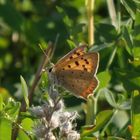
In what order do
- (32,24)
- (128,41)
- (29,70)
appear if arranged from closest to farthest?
(128,41) < (29,70) < (32,24)

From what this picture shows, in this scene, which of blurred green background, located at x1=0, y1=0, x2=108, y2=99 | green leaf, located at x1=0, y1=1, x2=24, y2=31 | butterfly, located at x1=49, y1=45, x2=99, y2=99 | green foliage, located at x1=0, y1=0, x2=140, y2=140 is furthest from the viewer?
green leaf, located at x1=0, y1=1, x2=24, y2=31

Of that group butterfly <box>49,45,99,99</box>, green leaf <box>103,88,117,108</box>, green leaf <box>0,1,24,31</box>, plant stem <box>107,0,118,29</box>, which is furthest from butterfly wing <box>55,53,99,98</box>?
green leaf <box>0,1,24,31</box>

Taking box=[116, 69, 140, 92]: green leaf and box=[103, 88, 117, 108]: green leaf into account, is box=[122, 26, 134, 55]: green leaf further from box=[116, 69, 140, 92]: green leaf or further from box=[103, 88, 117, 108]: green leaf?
box=[103, 88, 117, 108]: green leaf

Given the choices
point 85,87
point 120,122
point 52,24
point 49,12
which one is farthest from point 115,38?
point 49,12

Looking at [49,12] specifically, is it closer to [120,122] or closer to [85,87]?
[120,122]

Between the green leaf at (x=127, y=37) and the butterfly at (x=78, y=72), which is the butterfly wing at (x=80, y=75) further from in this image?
the green leaf at (x=127, y=37)

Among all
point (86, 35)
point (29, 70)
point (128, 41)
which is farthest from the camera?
point (29, 70)

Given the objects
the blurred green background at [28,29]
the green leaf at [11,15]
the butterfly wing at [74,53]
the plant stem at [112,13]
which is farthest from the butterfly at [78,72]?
the green leaf at [11,15]

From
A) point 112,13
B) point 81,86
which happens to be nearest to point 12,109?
point 81,86
